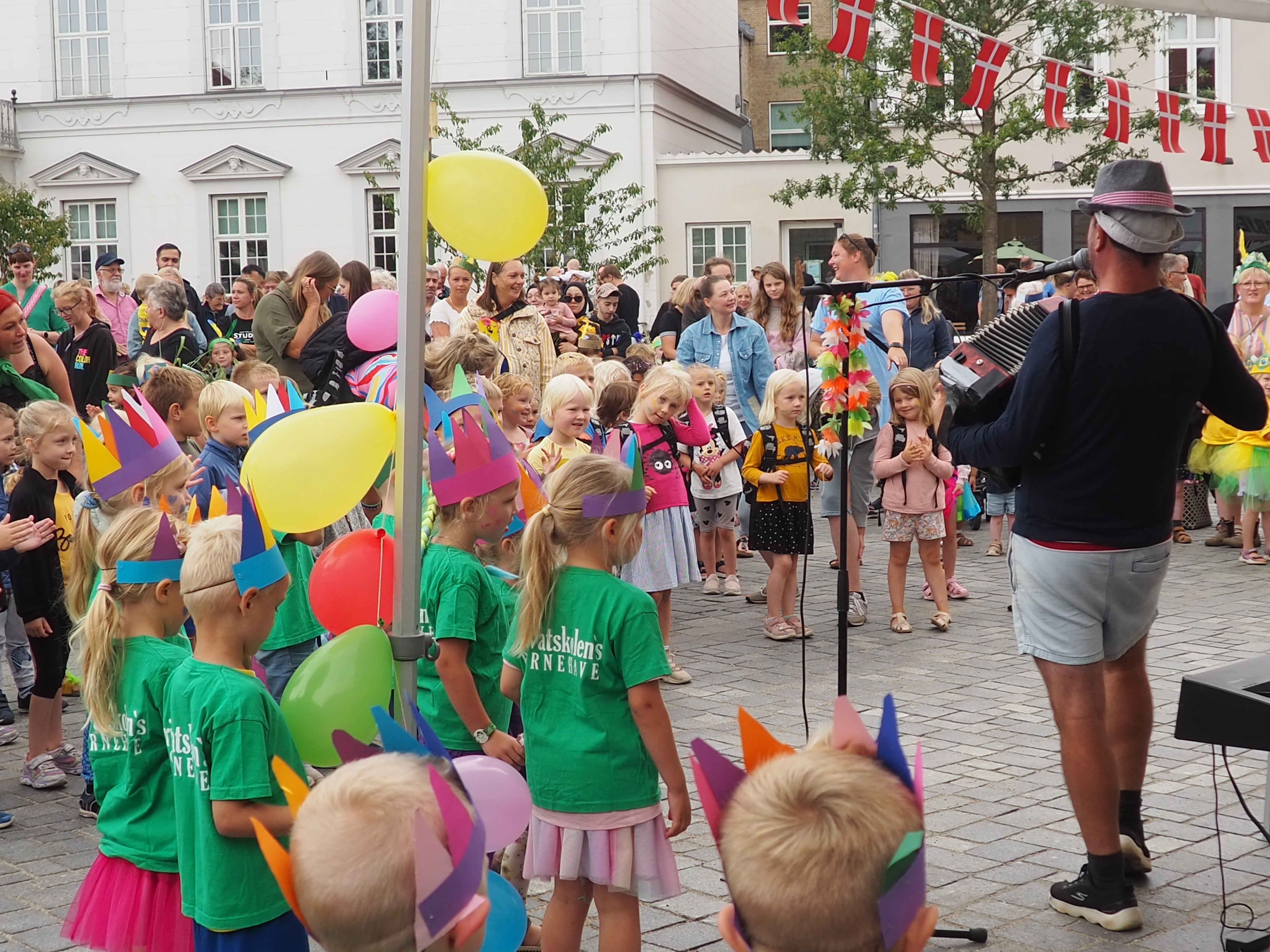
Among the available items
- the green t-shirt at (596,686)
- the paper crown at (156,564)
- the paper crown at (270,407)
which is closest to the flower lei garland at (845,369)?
the green t-shirt at (596,686)

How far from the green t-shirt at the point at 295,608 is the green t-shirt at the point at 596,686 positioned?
1.80 metres

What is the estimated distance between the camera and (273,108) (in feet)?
90.2

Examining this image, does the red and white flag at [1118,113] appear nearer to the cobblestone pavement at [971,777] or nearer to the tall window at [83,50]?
the cobblestone pavement at [971,777]

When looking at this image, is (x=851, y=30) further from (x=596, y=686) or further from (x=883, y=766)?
(x=883, y=766)

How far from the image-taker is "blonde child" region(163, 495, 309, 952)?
2.80 meters

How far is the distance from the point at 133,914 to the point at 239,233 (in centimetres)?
2648

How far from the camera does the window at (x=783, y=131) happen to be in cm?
3800

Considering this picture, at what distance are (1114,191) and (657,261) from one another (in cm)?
2055

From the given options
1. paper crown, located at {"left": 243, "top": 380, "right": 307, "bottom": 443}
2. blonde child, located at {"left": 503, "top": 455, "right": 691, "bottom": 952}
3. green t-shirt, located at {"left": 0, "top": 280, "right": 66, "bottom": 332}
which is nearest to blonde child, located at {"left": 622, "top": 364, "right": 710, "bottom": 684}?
paper crown, located at {"left": 243, "top": 380, "right": 307, "bottom": 443}

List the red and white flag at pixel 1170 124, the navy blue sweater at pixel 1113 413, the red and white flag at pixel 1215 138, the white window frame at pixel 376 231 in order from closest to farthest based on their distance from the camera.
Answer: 1. the navy blue sweater at pixel 1113 413
2. the red and white flag at pixel 1170 124
3. the red and white flag at pixel 1215 138
4. the white window frame at pixel 376 231

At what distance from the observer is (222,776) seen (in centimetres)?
279

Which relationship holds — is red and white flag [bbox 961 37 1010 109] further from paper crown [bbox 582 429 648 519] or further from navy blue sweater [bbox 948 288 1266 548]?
paper crown [bbox 582 429 648 519]

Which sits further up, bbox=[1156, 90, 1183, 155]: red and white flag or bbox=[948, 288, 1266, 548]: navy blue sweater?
bbox=[1156, 90, 1183, 155]: red and white flag

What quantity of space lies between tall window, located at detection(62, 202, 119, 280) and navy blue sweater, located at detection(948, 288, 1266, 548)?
27534 millimetres
